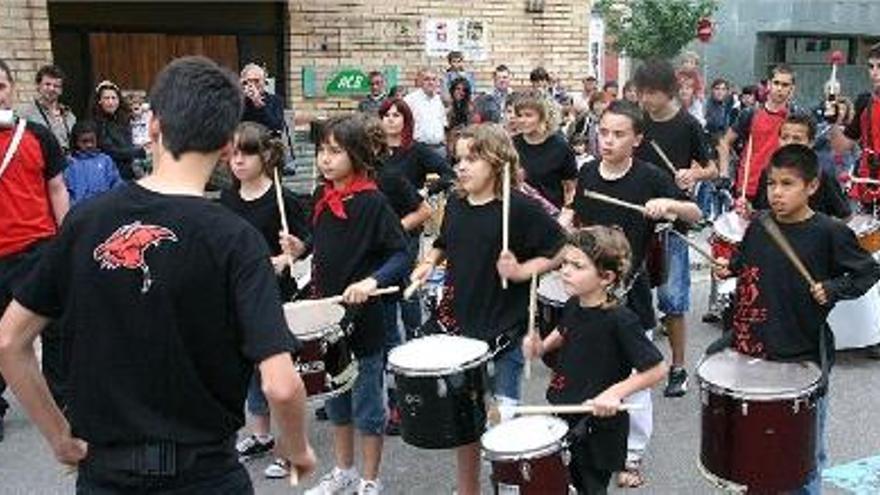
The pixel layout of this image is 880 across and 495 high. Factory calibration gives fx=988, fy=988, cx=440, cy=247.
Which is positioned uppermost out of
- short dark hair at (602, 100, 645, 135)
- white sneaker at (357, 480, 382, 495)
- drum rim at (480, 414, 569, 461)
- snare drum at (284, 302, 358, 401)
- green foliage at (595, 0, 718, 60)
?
green foliage at (595, 0, 718, 60)

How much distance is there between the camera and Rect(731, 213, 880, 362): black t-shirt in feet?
11.8

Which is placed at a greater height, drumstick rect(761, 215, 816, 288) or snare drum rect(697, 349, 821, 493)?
drumstick rect(761, 215, 816, 288)

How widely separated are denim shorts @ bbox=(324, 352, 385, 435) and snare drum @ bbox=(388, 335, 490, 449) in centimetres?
45

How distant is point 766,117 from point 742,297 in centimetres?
310

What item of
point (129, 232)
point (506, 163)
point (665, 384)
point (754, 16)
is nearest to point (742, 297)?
point (506, 163)

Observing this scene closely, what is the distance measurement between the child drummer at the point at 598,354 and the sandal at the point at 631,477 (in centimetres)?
91

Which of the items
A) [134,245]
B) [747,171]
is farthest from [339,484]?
[747,171]

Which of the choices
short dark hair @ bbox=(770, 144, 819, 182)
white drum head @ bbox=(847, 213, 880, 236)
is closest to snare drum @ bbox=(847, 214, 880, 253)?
white drum head @ bbox=(847, 213, 880, 236)

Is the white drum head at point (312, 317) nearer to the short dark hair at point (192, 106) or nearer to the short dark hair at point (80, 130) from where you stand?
the short dark hair at point (192, 106)

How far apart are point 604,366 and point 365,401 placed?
1.17 meters

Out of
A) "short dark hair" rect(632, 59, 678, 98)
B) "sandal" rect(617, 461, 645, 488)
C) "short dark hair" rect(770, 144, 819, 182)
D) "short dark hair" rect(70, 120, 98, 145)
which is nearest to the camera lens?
"short dark hair" rect(770, 144, 819, 182)

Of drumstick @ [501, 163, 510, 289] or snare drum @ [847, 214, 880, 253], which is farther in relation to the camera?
snare drum @ [847, 214, 880, 253]

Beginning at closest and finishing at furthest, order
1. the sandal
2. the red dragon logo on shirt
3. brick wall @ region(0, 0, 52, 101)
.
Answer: the red dragon logo on shirt → the sandal → brick wall @ region(0, 0, 52, 101)

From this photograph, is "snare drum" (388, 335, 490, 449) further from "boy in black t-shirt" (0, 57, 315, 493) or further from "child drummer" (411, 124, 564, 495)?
"boy in black t-shirt" (0, 57, 315, 493)
